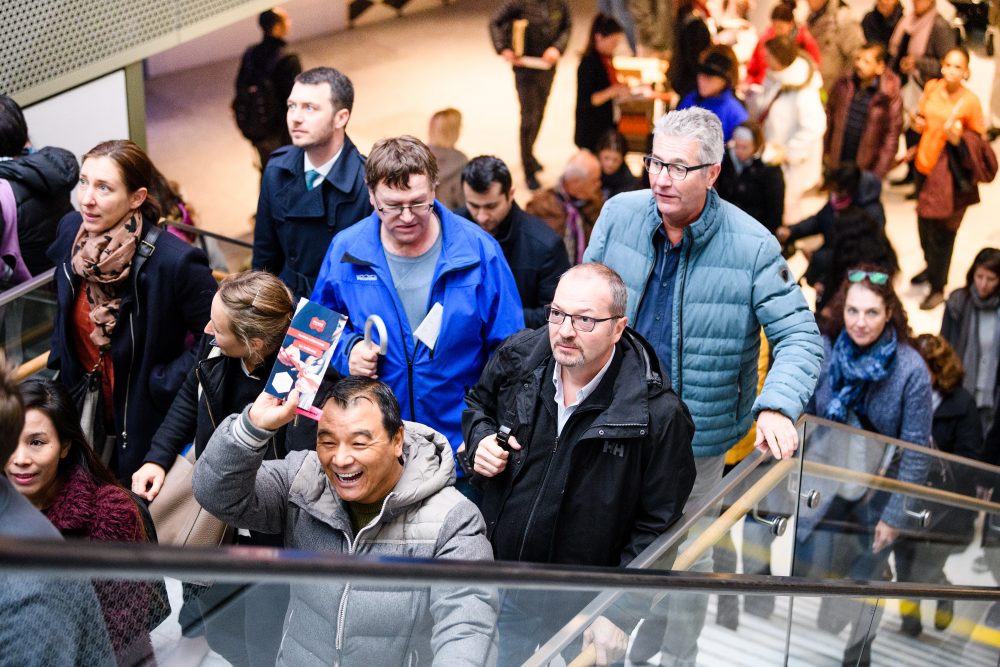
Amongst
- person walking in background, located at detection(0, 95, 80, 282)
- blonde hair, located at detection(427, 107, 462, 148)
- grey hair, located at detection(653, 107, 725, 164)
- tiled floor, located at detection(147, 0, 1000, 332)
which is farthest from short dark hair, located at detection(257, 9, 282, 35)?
grey hair, located at detection(653, 107, 725, 164)

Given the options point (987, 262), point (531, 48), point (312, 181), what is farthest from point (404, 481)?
point (531, 48)

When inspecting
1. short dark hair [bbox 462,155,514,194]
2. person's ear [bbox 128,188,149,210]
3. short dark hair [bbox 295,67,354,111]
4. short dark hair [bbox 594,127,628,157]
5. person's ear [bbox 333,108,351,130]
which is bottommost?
person's ear [bbox 128,188,149,210]

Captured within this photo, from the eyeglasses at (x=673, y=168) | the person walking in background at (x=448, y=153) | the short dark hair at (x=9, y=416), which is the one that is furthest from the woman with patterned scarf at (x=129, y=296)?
the person walking in background at (x=448, y=153)

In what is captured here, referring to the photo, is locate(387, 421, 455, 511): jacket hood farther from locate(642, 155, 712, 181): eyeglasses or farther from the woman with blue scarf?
the woman with blue scarf

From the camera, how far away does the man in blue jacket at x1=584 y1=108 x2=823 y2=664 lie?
12.9ft

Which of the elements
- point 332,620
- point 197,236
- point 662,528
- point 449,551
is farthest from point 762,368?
point 197,236

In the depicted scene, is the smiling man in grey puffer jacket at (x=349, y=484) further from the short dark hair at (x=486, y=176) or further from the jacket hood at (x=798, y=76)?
the jacket hood at (x=798, y=76)

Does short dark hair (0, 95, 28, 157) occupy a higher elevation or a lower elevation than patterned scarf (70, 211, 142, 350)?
higher

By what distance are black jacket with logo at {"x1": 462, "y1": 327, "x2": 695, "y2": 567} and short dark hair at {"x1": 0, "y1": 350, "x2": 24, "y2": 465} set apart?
1.61 meters

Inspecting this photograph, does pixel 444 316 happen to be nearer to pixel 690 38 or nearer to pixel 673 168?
pixel 673 168

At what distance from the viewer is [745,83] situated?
979cm

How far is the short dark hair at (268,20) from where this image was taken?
979 centimetres

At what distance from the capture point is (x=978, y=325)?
25.9 feet

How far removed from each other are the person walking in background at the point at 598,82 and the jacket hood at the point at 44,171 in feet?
17.5
